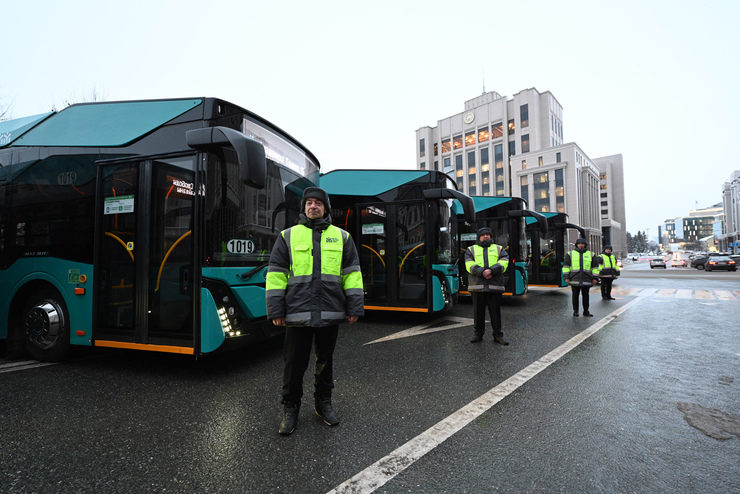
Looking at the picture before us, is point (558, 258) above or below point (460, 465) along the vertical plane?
above

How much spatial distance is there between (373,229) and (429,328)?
2.40 m

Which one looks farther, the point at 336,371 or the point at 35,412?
the point at 336,371

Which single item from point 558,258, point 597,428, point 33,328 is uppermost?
point 558,258

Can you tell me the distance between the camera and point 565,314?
8508 millimetres

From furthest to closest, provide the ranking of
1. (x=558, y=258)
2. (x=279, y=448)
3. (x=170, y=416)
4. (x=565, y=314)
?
1. (x=558, y=258)
2. (x=565, y=314)
3. (x=170, y=416)
4. (x=279, y=448)

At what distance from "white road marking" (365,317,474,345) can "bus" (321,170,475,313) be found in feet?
1.17

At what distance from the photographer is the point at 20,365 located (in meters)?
4.52

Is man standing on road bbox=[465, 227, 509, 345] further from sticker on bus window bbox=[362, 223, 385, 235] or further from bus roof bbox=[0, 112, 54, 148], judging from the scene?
bus roof bbox=[0, 112, 54, 148]

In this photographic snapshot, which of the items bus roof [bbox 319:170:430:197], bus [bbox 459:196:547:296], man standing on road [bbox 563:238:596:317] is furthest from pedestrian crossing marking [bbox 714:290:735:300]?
bus roof [bbox 319:170:430:197]

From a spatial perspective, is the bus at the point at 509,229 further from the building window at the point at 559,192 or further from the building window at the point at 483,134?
the building window at the point at 483,134

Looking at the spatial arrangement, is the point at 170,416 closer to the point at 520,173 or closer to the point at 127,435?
the point at 127,435

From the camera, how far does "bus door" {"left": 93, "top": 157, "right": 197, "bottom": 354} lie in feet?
12.6

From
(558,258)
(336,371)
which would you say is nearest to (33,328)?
(336,371)

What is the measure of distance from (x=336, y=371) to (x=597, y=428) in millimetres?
2662
